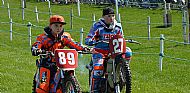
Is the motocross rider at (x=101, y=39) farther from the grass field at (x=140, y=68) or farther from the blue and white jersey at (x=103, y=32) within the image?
the grass field at (x=140, y=68)

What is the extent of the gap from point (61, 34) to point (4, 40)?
17419 mm

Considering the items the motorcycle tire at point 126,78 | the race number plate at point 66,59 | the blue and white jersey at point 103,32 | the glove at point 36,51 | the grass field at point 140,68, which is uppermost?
the blue and white jersey at point 103,32

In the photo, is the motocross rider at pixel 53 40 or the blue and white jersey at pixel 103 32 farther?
the blue and white jersey at pixel 103 32

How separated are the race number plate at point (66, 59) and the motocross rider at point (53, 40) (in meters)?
0.43

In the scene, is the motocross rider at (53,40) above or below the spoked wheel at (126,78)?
above

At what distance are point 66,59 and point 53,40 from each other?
80 cm

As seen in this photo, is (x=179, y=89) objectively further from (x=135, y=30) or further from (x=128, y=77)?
(x=135, y=30)

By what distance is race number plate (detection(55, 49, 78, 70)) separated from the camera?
309 inches

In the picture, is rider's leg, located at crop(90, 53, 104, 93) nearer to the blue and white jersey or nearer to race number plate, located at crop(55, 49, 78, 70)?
the blue and white jersey

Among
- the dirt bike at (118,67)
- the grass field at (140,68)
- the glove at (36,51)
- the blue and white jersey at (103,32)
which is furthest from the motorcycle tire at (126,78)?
the grass field at (140,68)

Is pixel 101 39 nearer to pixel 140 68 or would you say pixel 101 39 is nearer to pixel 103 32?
pixel 103 32

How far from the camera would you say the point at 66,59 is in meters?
7.89

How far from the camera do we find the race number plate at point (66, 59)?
309 inches

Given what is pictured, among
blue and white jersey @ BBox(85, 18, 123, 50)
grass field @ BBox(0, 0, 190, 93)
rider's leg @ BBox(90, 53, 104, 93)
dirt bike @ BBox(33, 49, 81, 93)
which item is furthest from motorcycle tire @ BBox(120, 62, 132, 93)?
grass field @ BBox(0, 0, 190, 93)
